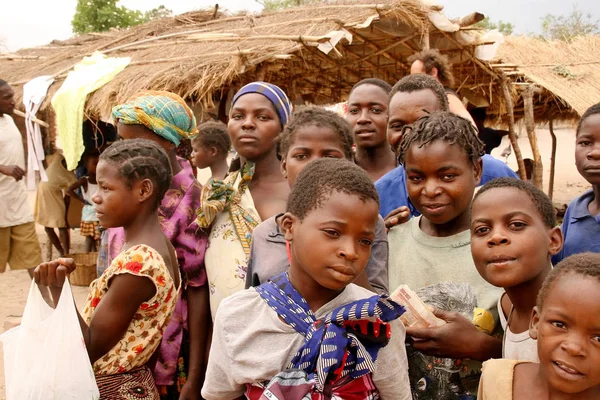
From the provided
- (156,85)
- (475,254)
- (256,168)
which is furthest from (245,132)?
(156,85)

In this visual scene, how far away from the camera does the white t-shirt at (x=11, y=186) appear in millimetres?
6602

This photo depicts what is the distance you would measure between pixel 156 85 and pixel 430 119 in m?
4.61

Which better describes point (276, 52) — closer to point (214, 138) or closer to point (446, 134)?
point (214, 138)

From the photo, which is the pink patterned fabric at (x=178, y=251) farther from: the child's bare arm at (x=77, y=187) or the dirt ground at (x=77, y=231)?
the child's bare arm at (x=77, y=187)

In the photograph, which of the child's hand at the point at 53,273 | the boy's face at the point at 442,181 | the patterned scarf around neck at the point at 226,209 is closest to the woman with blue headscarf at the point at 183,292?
the patterned scarf around neck at the point at 226,209

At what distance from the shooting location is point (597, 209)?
234cm

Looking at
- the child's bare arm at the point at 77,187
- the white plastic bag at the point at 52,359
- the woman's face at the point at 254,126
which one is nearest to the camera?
the white plastic bag at the point at 52,359

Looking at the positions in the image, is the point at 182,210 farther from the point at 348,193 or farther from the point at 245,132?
the point at 348,193

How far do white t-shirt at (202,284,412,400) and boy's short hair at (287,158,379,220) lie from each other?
28 centimetres

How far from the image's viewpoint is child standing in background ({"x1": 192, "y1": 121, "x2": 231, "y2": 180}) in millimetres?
5242

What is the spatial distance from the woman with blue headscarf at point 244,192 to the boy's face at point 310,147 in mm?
281

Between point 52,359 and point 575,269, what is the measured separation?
5.28 feet

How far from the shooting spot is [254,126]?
8.46ft

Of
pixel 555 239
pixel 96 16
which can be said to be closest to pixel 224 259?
pixel 555 239
